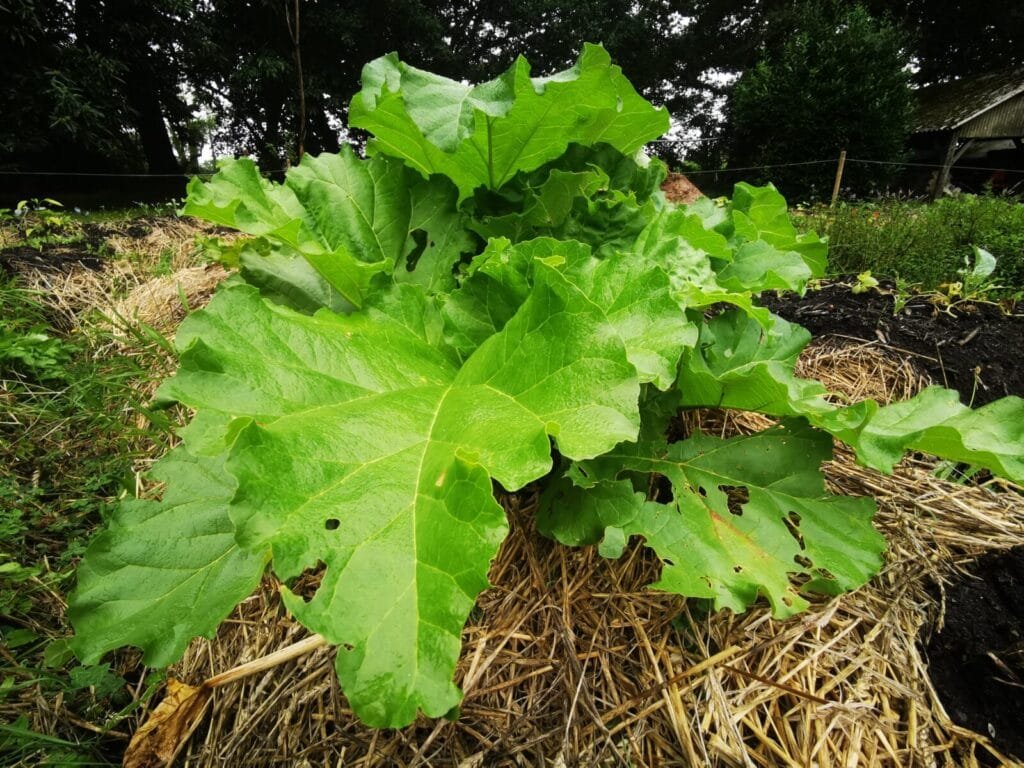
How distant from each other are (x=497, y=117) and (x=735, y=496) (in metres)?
0.96

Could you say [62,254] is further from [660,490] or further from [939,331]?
[939,331]

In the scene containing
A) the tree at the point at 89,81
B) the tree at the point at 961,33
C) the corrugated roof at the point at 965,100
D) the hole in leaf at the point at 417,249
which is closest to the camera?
the hole in leaf at the point at 417,249

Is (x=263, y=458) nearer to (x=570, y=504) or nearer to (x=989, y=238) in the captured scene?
(x=570, y=504)

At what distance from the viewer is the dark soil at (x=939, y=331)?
1.86 metres

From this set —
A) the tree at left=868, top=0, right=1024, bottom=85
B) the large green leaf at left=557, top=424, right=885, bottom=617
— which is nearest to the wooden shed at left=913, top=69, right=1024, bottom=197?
the tree at left=868, top=0, right=1024, bottom=85

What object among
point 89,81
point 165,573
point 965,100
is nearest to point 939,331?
point 165,573

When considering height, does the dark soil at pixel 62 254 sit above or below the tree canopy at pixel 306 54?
below

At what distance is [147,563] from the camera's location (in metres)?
0.91

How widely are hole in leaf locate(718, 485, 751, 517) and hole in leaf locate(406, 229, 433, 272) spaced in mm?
899

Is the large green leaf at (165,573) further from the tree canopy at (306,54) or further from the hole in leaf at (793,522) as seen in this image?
the tree canopy at (306,54)

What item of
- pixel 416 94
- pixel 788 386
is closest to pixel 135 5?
pixel 416 94

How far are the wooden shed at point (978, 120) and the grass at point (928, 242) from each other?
1314 cm

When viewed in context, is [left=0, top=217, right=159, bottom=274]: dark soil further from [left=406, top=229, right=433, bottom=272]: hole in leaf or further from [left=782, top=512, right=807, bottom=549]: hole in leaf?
[left=782, top=512, right=807, bottom=549]: hole in leaf

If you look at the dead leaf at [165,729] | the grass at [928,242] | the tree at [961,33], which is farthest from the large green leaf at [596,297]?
the tree at [961,33]
